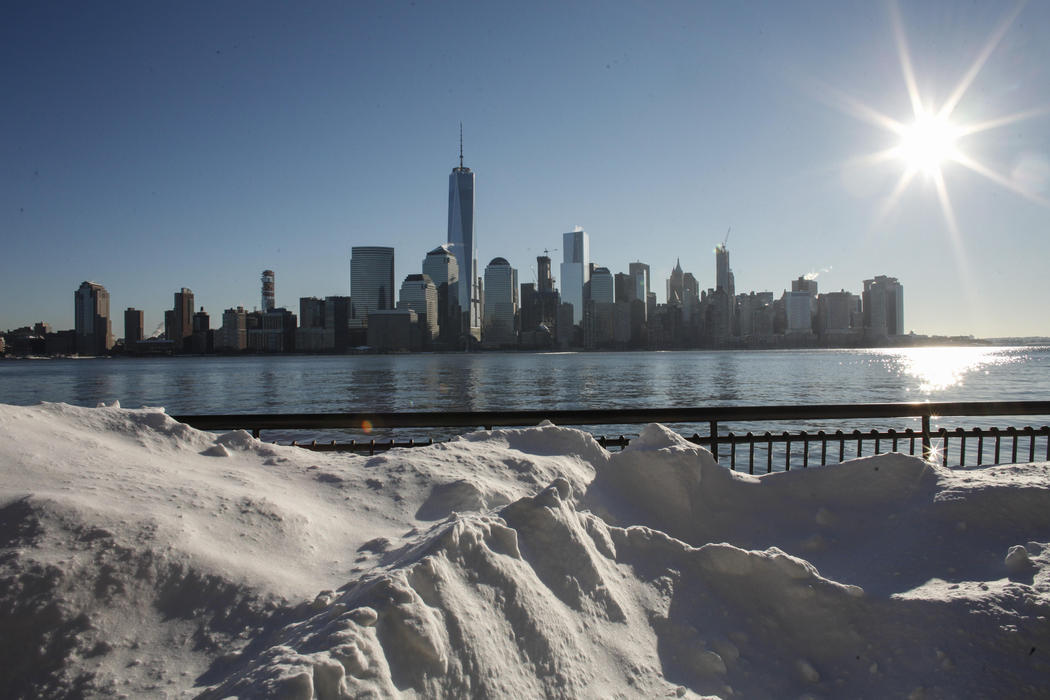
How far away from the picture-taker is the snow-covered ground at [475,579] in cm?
209

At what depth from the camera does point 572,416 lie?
19.0 ft

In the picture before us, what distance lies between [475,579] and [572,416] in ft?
11.2

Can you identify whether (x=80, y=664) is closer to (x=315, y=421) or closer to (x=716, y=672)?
(x=716, y=672)

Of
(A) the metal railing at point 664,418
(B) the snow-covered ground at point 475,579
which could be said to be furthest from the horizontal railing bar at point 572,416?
(B) the snow-covered ground at point 475,579

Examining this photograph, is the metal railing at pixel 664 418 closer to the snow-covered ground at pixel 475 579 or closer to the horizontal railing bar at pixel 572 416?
the horizontal railing bar at pixel 572 416

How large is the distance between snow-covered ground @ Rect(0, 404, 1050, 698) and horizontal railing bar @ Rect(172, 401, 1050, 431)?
1565 millimetres

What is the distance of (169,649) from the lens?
2.17 m

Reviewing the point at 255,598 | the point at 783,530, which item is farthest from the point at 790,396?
the point at 255,598

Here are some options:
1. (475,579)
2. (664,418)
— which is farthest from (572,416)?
(475,579)

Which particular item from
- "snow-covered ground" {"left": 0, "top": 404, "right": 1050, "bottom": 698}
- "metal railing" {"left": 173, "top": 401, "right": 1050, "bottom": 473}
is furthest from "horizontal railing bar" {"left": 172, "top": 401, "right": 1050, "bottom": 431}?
"snow-covered ground" {"left": 0, "top": 404, "right": 1050, "bottom": 698}

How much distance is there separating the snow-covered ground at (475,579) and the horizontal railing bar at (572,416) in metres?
1.57

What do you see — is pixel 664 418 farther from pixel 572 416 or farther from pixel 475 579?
pixel 475 579

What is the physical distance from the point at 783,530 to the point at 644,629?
1624 millimetres

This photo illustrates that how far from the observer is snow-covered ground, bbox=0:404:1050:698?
2092 millimetres
